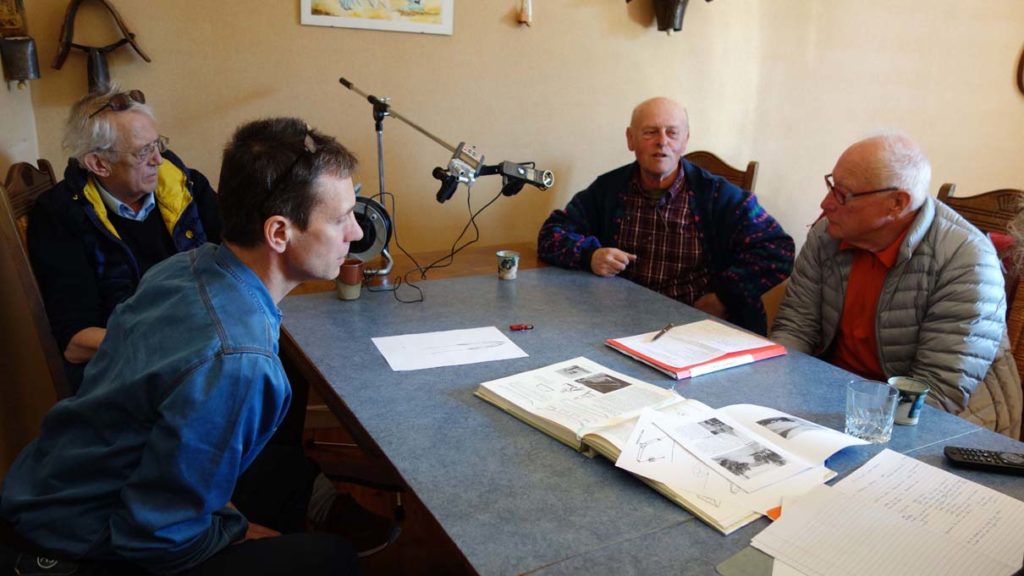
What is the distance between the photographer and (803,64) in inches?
124

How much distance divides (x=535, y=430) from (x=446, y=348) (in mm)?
418

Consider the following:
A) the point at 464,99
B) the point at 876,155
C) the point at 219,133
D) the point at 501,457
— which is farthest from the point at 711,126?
the point at 501,457

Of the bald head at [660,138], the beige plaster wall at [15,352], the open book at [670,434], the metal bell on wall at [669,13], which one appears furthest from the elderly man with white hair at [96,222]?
the metal bell on wall at [669,13]

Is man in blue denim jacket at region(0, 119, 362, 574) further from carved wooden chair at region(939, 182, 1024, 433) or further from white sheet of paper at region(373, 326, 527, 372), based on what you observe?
carved wooden chair at region(939, 182, 1024, 433)

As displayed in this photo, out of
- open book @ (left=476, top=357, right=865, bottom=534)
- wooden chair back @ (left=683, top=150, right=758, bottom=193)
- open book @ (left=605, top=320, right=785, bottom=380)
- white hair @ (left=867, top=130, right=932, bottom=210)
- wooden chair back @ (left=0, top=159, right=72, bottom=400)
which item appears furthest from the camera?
wooden chair back @ (left=683, top=150, right=758, bottom=193)

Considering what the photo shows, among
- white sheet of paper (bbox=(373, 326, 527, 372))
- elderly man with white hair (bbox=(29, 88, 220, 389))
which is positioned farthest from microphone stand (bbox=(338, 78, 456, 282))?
elderly man with white hair (bbox=(29, 88, 220, 389))

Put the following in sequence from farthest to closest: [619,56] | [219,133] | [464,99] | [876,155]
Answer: [619,56], [464,99], [219,133], [876,155]

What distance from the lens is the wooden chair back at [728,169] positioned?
8.92 feet

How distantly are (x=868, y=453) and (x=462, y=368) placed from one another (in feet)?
2.48

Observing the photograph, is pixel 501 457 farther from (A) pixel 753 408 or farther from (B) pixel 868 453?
(B) pixel 868 453

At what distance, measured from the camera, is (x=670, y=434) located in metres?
1.17

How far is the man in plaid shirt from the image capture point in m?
2.26

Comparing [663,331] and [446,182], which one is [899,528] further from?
[446,182]

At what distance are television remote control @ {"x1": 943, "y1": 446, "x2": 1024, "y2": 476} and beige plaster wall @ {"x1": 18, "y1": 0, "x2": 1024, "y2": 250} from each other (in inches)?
76.1
